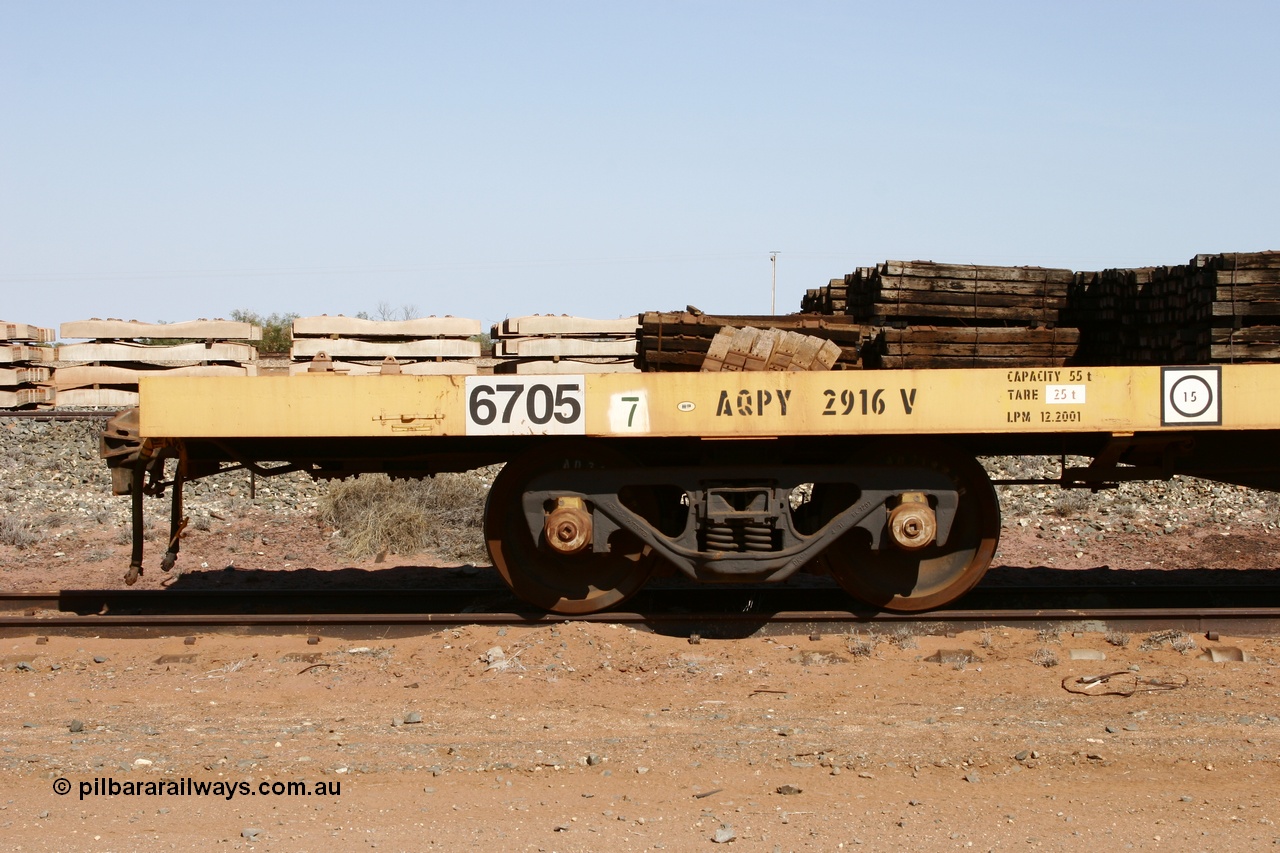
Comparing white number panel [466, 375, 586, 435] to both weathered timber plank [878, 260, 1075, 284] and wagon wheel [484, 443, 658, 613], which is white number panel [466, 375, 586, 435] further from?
weathered timber plank [878, 260, 1075, 284]

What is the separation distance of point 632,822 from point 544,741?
113 cm

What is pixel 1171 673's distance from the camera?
6727 millimetres

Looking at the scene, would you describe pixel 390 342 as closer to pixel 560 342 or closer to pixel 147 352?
pixel 560 342

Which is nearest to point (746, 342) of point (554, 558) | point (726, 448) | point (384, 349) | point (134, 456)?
point (726, 448)

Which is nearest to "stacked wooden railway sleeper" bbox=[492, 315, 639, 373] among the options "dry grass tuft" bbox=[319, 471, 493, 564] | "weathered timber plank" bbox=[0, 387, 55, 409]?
"dry grass tuft" bbox=[319, 471, 493, 564]

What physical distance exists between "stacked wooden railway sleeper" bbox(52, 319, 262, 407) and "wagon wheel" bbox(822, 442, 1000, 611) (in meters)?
16.3

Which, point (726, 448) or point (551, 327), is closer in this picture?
point (726, 448)

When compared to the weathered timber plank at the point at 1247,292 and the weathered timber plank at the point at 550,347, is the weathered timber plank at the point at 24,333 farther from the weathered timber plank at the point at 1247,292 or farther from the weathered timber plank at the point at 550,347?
the weathered timber plank at the point at 1247,292

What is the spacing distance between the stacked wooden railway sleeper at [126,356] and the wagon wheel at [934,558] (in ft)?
53.6

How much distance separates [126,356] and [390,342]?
624cm

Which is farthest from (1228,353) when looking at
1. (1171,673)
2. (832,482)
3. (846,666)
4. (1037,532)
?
(1037,532)

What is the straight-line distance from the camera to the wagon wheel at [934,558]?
25.5 ft

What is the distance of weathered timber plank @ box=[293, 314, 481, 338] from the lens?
1788 centimetres

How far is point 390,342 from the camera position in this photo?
61.7ft
